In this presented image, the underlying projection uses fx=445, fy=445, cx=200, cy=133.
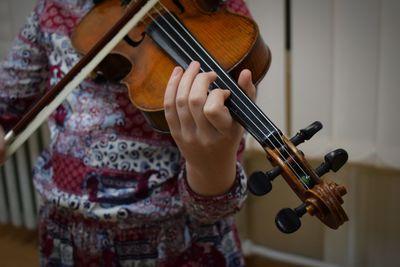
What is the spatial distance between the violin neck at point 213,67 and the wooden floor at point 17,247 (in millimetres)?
1373

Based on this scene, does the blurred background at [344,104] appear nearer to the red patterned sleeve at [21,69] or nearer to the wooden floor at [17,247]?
the red patterned sleeve at [21,69]

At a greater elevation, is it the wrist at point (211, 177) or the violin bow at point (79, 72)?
the violin bow at point (79, 72)

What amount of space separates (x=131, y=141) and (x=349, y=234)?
0.82 metres

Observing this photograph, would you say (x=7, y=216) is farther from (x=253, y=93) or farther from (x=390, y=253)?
(x=253, y=93)

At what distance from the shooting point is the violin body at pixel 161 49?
601mm

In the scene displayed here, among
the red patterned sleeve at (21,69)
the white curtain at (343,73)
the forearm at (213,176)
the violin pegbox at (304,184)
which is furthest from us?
the white curtain at (343,73)

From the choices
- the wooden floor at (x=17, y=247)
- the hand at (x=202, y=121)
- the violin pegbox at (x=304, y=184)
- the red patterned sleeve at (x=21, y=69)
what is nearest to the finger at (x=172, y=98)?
the hand at (x=202, y=121)

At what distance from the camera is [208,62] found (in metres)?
0.57

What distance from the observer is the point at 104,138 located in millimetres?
734

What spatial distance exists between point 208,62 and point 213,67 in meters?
0.01

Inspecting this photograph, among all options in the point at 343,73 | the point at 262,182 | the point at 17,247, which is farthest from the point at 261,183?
the point at 17,247

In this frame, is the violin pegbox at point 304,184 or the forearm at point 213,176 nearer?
the violin pegbox at point 304,184

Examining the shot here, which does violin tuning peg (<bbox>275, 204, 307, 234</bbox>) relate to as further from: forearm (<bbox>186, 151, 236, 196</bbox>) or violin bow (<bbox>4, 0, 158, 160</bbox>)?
violin bow (<bbox>4, 0, 158, 160</bbox>)

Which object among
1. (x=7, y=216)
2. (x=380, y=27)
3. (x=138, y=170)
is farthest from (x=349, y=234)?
(x=7, y=216)
